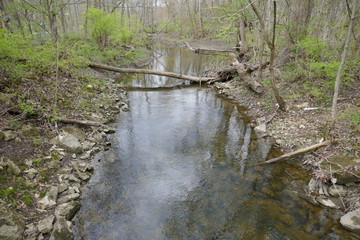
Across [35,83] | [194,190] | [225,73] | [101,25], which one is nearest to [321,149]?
[194,190]

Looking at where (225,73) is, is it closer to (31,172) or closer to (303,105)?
(303,105)

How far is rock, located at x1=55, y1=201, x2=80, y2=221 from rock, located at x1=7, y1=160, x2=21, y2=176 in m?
1.14

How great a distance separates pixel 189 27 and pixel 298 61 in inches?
1196

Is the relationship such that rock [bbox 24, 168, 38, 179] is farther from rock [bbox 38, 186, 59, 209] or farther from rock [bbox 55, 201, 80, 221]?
rock [bbox 55, 201, 80, 221]

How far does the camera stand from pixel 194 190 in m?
5.36

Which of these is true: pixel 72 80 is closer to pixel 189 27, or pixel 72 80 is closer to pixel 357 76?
pixel 357 76

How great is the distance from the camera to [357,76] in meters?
8.89

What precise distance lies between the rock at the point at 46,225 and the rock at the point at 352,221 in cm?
551

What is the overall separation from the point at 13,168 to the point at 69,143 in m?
1.68

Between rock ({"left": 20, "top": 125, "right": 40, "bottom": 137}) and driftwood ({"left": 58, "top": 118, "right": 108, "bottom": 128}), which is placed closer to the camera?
rock ({"left": 20, "top": 125, "right": 40, "bottom": 137})

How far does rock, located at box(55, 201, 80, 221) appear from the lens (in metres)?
4.27

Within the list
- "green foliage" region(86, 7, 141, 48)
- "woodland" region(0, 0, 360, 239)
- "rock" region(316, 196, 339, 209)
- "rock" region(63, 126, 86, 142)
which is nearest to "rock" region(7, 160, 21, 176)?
"woodland" region(0, 0, 360, 239)

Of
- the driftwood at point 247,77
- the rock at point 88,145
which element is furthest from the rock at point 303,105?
the rock at point 88,145

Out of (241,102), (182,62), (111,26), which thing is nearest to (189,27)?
(182,62)
